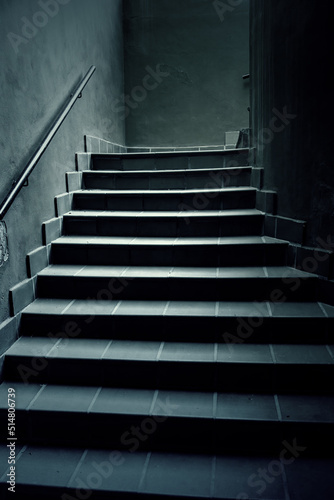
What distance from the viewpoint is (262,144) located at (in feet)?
11.5

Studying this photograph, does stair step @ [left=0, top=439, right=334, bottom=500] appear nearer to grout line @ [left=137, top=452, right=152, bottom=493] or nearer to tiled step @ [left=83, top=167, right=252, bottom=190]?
grout line @ [left=137, top=452, right=152, bottom=493]

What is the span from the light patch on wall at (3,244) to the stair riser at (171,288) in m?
0.44

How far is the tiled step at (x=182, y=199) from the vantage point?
11.5 ft

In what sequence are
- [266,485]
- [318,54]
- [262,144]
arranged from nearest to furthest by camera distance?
[266,485], [318,54], [262,144]

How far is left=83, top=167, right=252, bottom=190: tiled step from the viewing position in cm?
379

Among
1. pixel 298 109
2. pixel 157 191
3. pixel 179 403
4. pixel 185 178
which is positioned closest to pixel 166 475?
pixel 179 403

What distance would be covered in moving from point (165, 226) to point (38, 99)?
4.59 ft

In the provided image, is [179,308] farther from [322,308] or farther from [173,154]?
[173,154]

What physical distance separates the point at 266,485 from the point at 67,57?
3730mm

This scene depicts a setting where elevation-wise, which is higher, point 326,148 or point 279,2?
point 279,2

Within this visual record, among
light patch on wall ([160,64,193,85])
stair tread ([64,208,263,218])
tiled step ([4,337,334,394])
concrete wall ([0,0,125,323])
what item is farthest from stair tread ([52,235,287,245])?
light patch on wall ([160,64,193,85])

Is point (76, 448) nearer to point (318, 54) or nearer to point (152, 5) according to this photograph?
point (318, 54)

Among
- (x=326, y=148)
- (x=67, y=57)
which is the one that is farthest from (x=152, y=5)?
(x=326, y=148)

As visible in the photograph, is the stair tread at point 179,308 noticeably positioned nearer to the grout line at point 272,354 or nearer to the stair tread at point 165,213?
the grout line at point 272,354
